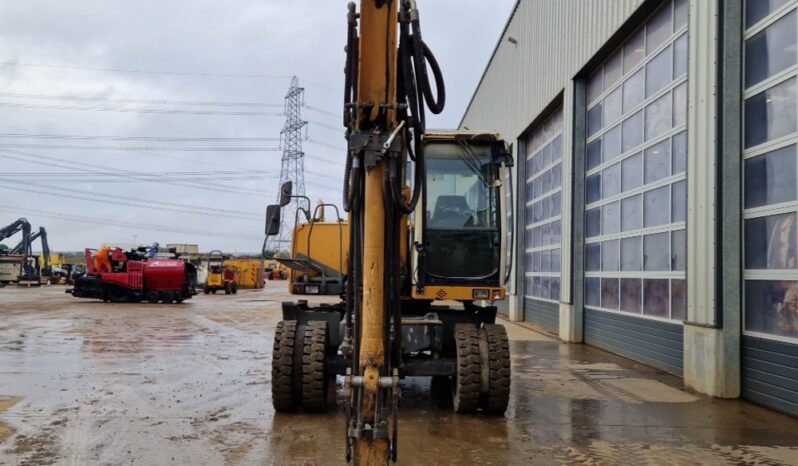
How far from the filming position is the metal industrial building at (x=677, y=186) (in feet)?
25.4

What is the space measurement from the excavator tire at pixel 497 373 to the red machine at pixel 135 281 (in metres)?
23.4

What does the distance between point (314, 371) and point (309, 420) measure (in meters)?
0.51

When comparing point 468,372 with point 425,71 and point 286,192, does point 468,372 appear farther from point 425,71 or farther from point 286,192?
point 425,71

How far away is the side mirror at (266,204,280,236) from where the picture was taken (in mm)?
6598

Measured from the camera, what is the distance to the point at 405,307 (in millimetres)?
8203

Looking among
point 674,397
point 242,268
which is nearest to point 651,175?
point 674,397

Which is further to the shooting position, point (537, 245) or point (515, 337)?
point (537, 245)

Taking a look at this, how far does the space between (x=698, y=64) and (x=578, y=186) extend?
5845 millimetres

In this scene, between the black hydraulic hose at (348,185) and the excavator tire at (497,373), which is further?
the excavator tire at (497,373)

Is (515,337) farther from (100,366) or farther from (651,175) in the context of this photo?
(100,366)

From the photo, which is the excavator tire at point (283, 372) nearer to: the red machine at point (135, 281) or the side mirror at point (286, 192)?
the side mirror at point (286, 192)

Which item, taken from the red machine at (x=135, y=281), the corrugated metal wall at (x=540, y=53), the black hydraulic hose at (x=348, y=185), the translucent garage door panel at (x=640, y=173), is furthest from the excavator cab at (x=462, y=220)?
the red machine at (x=135, y=281)

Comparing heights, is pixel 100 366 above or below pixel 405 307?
below

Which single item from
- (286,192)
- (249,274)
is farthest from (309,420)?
(249,274)
